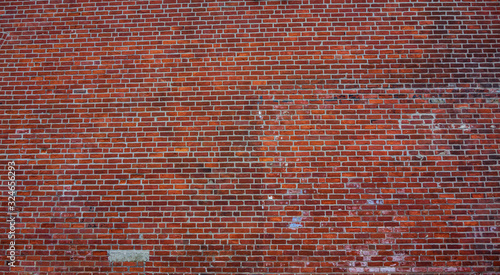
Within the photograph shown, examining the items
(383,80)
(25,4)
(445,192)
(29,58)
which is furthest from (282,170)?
(25,4)

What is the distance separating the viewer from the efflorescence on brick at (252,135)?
365cm

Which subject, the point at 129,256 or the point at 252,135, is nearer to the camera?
the point at 129,256

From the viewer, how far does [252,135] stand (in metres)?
3.85

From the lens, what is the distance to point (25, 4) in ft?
13.9

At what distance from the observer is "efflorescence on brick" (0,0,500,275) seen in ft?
12.0

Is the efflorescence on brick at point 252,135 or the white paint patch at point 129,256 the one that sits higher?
the efflorescence on brick at point 252,135

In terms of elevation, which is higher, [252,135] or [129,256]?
[252,135]

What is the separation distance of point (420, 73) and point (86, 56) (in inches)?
176

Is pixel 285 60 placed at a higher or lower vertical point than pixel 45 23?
lower

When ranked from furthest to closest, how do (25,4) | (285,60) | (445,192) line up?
(25,4)
(285,60)
(445,192)

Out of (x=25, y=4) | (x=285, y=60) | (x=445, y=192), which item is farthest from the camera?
(x=25, y=4)

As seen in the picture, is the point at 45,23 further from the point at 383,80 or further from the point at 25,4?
the point at 383,80

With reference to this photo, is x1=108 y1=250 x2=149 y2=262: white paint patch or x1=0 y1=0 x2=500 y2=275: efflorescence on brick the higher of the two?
x1=0 y1=0 x2=500 y2=275: efflorescence on brick

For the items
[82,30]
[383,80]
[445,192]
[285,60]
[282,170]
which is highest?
[82,30]
